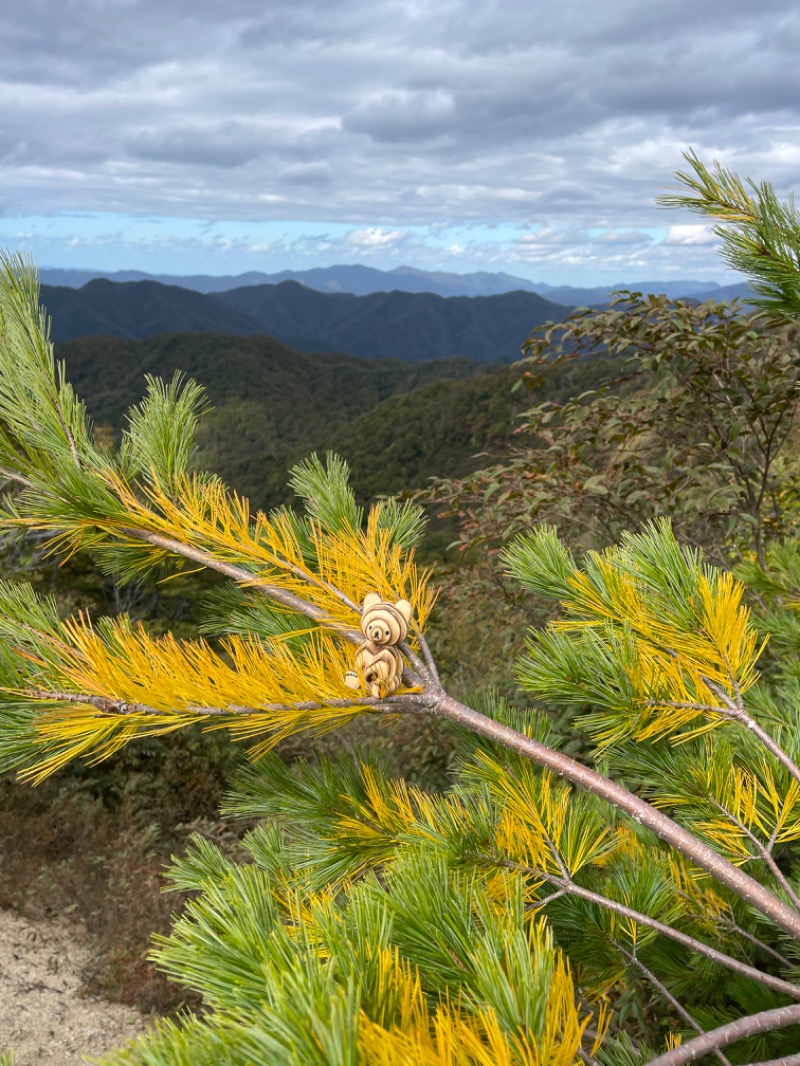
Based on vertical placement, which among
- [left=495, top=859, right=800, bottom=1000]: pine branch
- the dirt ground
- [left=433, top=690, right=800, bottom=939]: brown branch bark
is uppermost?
[left=433, top=690, right=800, bottom=939]: brown branch bark

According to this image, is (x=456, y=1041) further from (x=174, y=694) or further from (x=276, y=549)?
(x=276, y=549)

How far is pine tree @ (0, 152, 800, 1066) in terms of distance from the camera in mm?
745

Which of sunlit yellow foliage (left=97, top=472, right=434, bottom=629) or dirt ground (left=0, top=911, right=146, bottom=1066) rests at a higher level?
sunlit yellow foliage (left=97, top=472, right=434, bottom=629)

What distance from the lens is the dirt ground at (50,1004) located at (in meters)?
3.79

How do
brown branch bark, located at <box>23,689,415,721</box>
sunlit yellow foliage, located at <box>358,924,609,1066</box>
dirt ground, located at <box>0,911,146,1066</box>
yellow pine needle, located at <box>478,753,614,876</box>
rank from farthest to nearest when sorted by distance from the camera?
dirt ground, located at <box>0,911,146,1066</box>
yellow pine needle, located at <box>478,753,614,876</box>
brown branch bark, located at <box>23,689,415,721</box>
sunlit yellow foliage, located at <box>358,924,609,1066</box>

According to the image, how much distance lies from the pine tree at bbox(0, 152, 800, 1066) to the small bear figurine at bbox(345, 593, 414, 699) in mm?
24

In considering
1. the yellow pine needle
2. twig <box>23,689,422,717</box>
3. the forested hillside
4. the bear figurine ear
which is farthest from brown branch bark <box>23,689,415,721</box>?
the forested hillside

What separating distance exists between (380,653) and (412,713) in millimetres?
128

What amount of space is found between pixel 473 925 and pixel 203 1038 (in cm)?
29

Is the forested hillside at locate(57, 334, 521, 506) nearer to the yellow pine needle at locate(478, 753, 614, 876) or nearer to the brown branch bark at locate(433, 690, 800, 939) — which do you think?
the yellow pine needle at locate(478, 753, 614, 876)

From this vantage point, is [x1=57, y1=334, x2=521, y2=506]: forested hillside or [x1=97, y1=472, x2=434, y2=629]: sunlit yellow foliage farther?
[x1=57, y1=334, x2=521, y2=506]: forested hillside

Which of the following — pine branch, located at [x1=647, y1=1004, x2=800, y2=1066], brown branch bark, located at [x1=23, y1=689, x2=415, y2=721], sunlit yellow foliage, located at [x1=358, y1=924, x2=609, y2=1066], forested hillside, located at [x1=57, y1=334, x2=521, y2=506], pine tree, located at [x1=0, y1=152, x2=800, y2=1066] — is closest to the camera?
sunlit yellow foliage, located at [x1=358, y1=924, x2=609, y2=1066]

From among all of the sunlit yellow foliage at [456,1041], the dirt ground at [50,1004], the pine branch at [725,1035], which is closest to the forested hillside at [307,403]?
the dirt ground at [50,1004]

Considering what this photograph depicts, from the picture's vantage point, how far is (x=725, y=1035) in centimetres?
71
